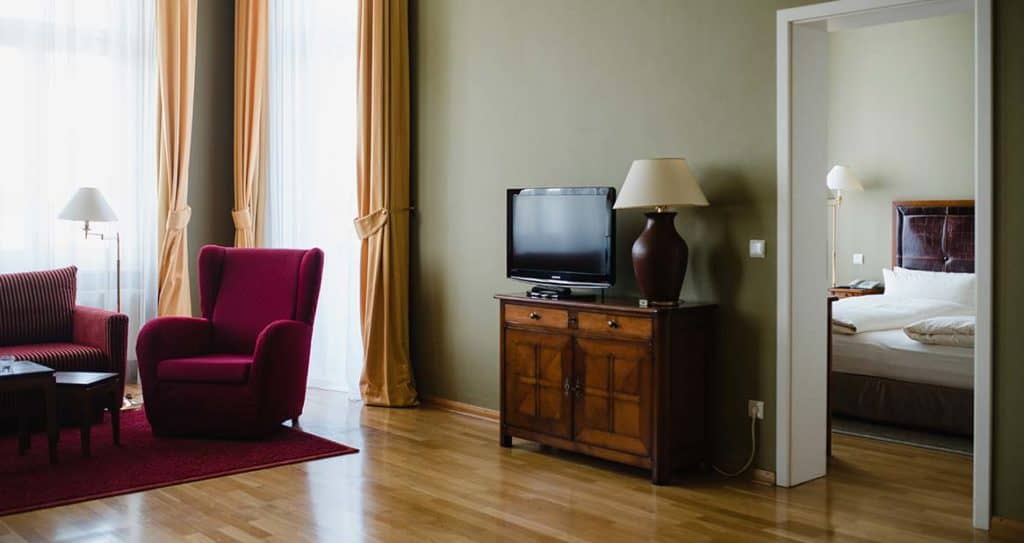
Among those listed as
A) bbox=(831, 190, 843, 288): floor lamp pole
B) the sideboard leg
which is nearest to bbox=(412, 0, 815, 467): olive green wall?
the sideboard leg

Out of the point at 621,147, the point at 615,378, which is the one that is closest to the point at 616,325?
the point at 615,378

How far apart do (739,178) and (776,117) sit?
0.33 metres

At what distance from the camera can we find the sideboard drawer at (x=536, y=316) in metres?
4.89

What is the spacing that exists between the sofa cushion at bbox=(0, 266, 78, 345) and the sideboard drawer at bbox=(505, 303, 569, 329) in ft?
9.35

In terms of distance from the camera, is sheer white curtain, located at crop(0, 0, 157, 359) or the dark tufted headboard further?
the dark tufted headboard

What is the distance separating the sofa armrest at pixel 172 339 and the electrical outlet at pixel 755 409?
3.09m

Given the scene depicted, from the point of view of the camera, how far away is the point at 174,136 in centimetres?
708

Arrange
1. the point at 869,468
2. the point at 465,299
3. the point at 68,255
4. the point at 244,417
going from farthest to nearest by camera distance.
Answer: the point at 68,255 → the point at 465,299 → the point at 244,417 → the point at 869,468

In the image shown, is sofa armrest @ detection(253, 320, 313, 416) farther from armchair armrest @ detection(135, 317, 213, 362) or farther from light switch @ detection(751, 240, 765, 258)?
light switch @ detection(751, 240, 765, 258)

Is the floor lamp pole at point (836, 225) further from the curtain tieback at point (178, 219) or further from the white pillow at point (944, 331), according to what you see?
the curtain tieback at point (178, 219)

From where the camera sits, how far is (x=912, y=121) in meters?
8.06

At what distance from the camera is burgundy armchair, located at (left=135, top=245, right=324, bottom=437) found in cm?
521

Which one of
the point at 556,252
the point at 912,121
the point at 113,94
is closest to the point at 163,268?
the point at 113,94

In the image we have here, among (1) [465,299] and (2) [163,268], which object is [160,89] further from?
(1) [465,299]
